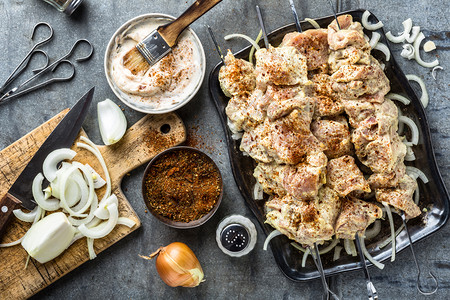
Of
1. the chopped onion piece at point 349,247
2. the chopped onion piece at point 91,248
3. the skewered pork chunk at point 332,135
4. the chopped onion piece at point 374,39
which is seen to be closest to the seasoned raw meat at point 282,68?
the skewered pork chunk at point 332,135

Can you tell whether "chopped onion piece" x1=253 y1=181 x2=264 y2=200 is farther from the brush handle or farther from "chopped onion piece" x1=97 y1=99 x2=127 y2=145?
the brush handle

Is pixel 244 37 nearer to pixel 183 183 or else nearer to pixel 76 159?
pixel 183 183

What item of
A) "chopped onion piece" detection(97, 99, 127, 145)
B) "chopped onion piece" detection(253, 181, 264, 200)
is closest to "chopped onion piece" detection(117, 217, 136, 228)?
"chopped onion piece" detection(97, 99, 127, 145)

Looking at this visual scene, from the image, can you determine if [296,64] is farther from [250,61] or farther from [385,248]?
[385,248]

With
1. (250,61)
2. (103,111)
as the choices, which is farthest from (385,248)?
(103,111)

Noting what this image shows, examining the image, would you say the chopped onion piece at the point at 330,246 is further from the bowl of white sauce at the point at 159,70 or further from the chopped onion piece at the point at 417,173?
the bowl of white sauce at the point at 159,70

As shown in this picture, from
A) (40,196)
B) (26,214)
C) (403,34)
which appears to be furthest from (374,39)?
(26,214)
